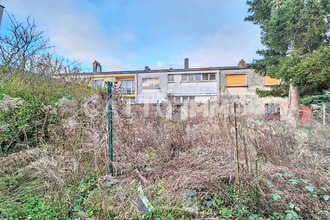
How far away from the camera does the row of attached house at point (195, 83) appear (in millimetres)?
16172

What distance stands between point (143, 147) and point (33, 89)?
320 centimetres

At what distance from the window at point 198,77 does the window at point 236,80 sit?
1.77 metres

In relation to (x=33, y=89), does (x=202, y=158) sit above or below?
below

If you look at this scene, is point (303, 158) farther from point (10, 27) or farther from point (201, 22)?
point (10, 27)

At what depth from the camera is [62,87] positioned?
477 centimetres

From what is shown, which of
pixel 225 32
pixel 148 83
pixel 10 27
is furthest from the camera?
pixel 148 83

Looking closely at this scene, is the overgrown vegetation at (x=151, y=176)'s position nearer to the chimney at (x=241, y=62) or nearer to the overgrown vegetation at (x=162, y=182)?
the overgrown vegetation at (x=162, y=182)

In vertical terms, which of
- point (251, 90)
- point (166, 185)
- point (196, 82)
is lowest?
point (166, 185)

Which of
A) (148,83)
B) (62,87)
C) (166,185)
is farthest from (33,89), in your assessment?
(148,83)

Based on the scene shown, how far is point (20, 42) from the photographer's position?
7336mm

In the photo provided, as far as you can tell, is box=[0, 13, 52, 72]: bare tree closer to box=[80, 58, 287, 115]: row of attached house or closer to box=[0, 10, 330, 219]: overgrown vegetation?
box=[0, 10, 330, 219]: overgrown vegetation

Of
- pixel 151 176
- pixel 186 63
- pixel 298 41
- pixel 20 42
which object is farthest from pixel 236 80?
pixel 20 42

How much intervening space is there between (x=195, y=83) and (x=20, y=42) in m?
15.2

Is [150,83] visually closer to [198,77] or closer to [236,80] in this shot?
[198,77]
